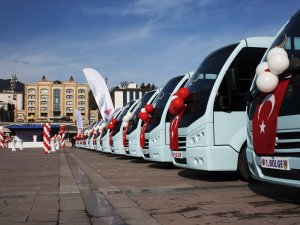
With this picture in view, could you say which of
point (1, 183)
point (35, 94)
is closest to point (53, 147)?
point (1, 183)

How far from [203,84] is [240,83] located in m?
0.75

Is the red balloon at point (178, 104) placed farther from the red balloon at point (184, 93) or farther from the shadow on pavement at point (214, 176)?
the shadow on pavement at point (214, 176)

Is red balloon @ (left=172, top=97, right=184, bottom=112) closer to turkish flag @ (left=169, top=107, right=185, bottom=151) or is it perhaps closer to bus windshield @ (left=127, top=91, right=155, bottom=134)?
turkish flag @ (left=169, top=107, right=185, bottom=151)

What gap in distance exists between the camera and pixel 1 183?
9586 mm

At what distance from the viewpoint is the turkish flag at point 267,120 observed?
5.42 meters

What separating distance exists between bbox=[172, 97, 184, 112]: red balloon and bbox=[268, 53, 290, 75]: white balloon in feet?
11.3

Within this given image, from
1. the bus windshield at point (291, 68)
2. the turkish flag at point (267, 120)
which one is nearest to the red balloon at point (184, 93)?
the bus windshield at point (291, 68)

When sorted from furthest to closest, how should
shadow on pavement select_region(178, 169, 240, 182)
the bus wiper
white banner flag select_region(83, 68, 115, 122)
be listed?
white banner flag select_region(83, 68, 115, 122)
shadow on pavement select_region(178, 169, 240, 182)
the bus wiper

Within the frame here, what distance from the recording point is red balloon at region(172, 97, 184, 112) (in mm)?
8859

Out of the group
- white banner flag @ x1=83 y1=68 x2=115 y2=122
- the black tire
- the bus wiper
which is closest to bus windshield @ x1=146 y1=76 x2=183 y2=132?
the black tire

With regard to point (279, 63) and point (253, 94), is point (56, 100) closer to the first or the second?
point (253, 94)

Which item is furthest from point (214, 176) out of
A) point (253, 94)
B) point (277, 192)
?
point (253, 94)

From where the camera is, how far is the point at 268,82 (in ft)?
18.2

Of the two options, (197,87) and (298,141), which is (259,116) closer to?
(298,141)
